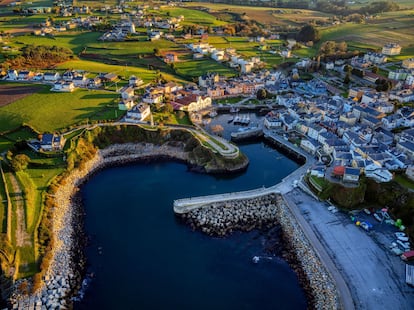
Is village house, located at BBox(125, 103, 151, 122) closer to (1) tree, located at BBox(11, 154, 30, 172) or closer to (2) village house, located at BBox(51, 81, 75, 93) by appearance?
(1) tree, located at BBox(11, 154, 30, 172)

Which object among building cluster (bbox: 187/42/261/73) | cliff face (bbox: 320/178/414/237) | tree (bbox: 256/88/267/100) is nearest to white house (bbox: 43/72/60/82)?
building cluster (bbox: 187/42/261/73)

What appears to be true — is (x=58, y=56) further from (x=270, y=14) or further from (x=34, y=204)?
(x=270, y=14)

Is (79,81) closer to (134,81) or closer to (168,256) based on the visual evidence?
(134,81)

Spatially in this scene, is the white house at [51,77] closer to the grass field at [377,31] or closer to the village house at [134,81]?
the village house at [134,81]

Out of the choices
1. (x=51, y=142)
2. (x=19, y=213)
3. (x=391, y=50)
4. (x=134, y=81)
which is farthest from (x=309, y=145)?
(x=391, y=50)

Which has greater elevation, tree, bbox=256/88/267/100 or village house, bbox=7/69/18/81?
village house, bbox=7/69/18/81

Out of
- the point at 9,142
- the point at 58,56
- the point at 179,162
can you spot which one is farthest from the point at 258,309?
the point at 58,56

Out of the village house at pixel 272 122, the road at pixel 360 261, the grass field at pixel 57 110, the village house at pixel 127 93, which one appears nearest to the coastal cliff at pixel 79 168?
the grass field at pixel 57 110
